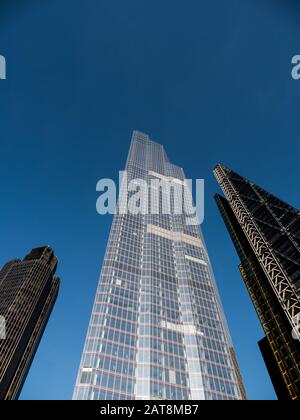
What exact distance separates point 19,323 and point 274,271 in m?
145

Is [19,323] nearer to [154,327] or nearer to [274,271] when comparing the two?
[154,327]

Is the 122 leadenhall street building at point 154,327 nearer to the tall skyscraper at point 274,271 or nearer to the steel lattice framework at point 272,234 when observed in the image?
the tall skyscraper at point 274,271

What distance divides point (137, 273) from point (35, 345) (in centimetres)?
12352

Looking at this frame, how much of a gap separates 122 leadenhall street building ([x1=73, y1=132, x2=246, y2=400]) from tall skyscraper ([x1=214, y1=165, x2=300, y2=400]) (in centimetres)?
1387

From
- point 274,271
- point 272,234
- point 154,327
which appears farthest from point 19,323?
point 272,234

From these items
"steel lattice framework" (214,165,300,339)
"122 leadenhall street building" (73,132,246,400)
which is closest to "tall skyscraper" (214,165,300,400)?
"steel lattice framework" (214,165,300,339)

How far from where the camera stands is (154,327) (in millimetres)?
89625

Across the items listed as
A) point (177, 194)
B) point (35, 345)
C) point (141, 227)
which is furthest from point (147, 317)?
point (35, 345)

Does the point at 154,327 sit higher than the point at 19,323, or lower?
lower

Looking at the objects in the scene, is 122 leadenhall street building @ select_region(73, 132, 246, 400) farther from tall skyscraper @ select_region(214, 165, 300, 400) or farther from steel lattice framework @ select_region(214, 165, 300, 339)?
steel lattice framework @ select_region(214, 165, 300, 339)

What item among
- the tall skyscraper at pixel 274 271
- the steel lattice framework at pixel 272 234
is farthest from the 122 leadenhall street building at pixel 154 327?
the steel lattice framework at pixel 272 234

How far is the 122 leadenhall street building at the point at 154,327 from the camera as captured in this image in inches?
2832

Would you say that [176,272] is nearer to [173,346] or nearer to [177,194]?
[173,346]

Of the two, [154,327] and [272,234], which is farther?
[154,327]
